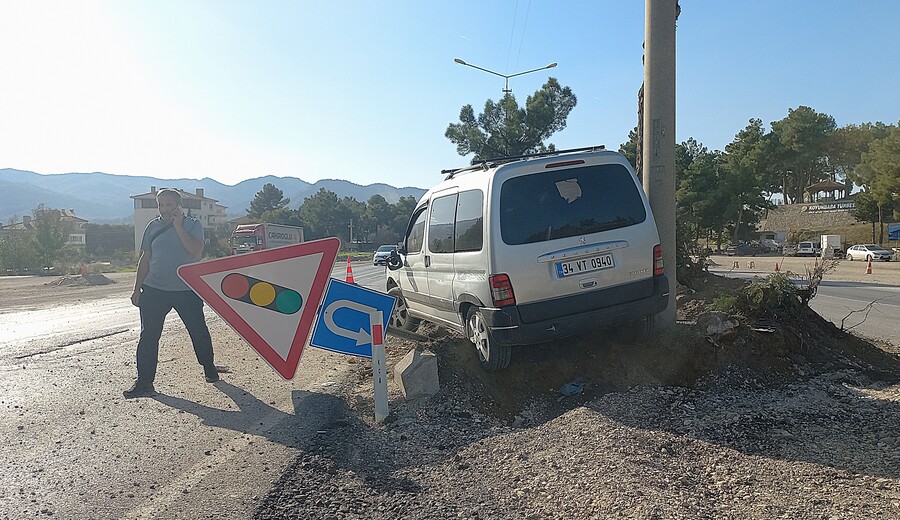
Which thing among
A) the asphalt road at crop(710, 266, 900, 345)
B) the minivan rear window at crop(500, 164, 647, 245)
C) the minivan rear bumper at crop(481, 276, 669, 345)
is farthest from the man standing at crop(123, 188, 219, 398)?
the asphalt road at crop(710, 266, 900, 345)

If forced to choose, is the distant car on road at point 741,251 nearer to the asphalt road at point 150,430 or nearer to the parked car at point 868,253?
the parked car at point 868,253

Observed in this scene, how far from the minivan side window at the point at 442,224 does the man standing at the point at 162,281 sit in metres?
2.46

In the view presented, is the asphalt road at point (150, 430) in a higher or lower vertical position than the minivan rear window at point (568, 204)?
lower

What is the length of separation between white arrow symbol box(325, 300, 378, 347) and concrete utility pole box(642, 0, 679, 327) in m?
2.91

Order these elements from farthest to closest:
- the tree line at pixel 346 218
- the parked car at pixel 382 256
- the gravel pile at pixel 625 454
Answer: the tree line at pixel 346 218
the parked car at pixel 382 256
the gravel pile at pixel 625 454

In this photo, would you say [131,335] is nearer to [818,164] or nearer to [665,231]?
[665,231]

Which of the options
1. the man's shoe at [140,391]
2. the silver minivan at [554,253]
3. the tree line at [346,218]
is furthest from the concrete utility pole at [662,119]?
the tree line at [346,218]

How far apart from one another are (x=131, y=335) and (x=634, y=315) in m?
8.59

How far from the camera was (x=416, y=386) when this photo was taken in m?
5.66

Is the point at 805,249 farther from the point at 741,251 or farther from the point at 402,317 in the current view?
the point at 402,317

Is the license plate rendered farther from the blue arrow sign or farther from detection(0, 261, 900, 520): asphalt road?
detection(0, 261, 900, 520): asphalt road

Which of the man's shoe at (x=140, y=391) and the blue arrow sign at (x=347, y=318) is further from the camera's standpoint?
the man's shoe at (x=140, y=391)

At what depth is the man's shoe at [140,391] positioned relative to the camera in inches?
247

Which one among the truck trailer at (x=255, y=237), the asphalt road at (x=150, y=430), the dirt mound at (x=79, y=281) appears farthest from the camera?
the truck trailer at (x=255, y=237)
